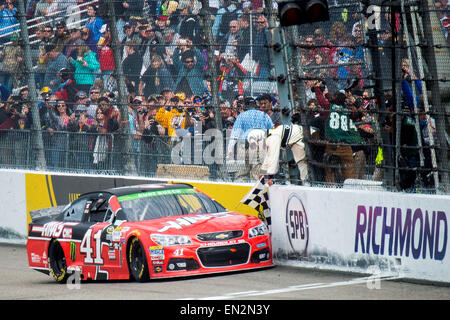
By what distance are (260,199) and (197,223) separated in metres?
1.58

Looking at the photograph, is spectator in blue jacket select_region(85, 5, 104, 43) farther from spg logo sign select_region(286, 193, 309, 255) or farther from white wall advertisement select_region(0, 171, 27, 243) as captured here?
spg logo sign select_region(286, 193, 309, 255)

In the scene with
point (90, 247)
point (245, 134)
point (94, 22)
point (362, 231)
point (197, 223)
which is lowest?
point (90, 247)

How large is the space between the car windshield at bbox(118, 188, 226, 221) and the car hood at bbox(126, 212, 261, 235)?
20 cm

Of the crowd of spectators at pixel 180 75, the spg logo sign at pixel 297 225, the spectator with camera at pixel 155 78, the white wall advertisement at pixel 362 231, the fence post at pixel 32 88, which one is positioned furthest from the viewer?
the fence post at pixel 32 88

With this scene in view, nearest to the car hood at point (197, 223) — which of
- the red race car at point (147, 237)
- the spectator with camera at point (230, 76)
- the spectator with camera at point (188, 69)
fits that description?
the red race car at point (147, 237)

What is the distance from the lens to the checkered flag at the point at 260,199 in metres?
13.0

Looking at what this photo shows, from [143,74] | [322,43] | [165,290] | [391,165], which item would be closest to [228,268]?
[165,290]

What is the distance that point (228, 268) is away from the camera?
11320 mm

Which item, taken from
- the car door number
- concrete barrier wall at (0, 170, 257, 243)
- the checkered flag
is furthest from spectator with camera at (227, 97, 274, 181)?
the car door number

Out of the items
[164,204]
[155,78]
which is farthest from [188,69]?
[164,204]

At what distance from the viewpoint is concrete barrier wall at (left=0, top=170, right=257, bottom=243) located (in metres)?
15.8

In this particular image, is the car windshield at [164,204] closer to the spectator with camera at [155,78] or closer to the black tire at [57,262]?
the black tire at [57,262]

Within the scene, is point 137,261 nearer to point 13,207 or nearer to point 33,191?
point 33,191

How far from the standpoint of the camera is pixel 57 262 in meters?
13.0
